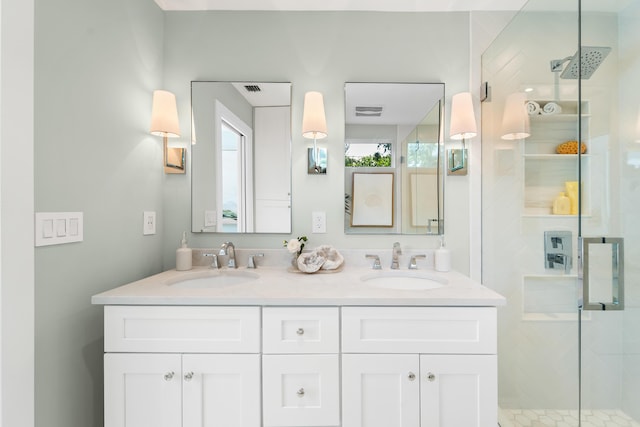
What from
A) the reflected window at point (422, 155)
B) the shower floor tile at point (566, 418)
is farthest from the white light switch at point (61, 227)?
the shower floor tile at point (566, 418)

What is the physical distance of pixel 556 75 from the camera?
125 cm

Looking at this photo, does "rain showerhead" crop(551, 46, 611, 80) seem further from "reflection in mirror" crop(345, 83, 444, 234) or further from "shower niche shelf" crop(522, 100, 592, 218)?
"reflection in mirror" crop(345, 83, 444, 234)

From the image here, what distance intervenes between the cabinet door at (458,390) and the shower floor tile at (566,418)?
18.1 inches

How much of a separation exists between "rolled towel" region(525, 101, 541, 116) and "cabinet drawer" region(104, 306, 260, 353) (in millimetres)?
1464

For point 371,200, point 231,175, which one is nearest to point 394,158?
point 371,200

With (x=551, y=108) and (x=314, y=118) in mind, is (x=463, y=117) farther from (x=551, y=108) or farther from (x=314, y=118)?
(x=314, y=118)

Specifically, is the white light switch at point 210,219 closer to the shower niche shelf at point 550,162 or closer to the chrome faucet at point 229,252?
the chrome faucet at point 229,252

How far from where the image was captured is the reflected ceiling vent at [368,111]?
1.71m

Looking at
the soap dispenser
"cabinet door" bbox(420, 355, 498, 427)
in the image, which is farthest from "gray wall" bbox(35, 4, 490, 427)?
"cabinet door" bbox(420, 355, 498, 427)

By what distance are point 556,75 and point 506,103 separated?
0.89ft

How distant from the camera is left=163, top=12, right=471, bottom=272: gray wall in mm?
1726

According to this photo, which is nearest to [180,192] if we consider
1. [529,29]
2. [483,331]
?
[483,331]

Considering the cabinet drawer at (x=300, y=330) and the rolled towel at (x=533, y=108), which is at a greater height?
the rolled towel at (x=533, y=108)

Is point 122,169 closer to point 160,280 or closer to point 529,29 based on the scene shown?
point 160,280
